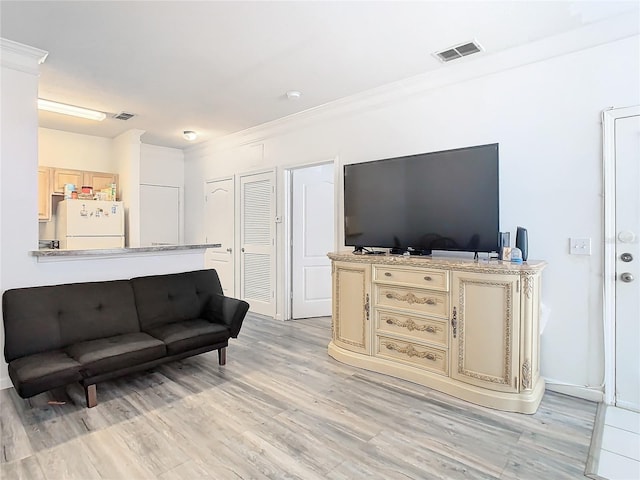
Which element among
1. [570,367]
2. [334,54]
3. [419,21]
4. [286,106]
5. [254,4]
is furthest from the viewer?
[286,106]

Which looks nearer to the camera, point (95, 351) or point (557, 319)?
point (95, 351)

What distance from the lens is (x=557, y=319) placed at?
111 inches

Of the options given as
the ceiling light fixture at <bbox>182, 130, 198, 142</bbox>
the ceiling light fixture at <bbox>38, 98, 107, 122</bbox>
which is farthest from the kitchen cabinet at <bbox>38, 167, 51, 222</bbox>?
the ceiling light fixture at <bbox>182, 130, 198, 142</bbox>

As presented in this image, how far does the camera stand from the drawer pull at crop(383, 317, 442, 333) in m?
2.92

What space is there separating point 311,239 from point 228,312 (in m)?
1.97

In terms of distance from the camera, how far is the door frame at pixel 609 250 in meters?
2.56

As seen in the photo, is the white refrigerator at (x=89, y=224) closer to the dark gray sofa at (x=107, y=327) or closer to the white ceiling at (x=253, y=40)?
the white ceiling at (x=253, y=40)

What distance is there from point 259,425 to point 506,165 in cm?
275

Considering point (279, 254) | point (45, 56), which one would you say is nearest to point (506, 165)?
point (279, 254)

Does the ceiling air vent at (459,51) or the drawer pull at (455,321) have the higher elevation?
the ceiling air vent at (459,51)

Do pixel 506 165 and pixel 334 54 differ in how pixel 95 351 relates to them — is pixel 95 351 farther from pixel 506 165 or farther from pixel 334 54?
pixel 506 165

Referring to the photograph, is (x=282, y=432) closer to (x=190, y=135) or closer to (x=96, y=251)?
(x=96, y=251)

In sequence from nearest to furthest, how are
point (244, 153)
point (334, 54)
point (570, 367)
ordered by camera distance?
point (570, 367), point (334, 54), point (244, 153)

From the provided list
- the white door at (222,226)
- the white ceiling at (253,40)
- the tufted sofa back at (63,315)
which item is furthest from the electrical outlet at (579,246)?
the white door at (222,226)
